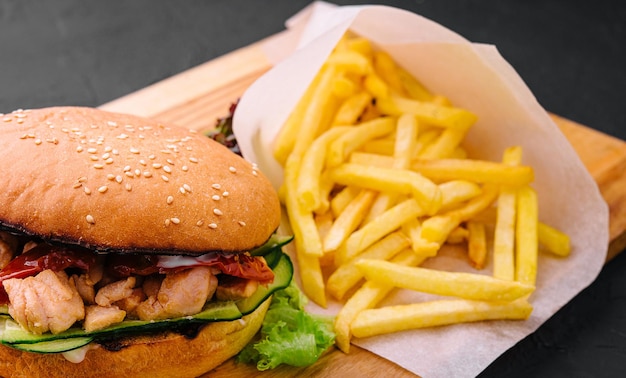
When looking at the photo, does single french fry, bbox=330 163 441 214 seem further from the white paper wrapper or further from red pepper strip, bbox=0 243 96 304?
red pepper strip, bbox=0 243 96 304

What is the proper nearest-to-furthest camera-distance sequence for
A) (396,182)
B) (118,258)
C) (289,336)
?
(118,258) → (289,336) → (396,182)

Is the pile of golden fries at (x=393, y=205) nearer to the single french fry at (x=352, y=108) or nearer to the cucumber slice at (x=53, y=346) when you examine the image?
the single french fry at (x=352, y=108)

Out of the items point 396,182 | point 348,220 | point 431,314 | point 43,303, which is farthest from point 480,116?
point 43,303

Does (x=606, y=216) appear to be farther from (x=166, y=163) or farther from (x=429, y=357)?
(x=166, y=163)

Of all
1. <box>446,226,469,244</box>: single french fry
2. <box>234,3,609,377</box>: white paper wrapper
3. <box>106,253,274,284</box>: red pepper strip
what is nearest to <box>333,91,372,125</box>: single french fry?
<box>234,3,609,377</box>: white paper wrapper

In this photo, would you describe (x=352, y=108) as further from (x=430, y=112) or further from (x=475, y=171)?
(x=475, y=171)
